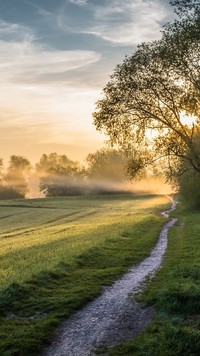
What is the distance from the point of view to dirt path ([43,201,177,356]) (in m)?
12.4

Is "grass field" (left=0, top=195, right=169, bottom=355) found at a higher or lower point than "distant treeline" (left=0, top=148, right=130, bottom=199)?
lower

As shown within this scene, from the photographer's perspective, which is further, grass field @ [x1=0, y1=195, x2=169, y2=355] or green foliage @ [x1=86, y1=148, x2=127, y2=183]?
green foliage @ [x1=86, y1=148, x2=127, y2=183]

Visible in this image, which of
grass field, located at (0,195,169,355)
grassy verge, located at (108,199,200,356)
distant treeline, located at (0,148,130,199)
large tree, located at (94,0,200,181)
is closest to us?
grassy verge, located at (108,199,200,356)

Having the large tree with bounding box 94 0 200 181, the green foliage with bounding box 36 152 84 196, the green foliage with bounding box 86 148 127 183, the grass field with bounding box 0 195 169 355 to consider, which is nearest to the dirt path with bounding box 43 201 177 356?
the grass field with bounding box 0 195 169 355

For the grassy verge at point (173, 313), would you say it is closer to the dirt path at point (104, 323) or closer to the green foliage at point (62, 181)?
the dirt path at point (104, 323)

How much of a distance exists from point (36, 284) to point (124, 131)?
38.9 feet

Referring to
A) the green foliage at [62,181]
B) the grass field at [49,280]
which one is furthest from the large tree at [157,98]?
the green foliage at [62,181]

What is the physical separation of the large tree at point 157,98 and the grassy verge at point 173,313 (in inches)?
277

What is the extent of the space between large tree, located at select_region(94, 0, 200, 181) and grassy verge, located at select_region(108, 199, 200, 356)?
7.03 meters

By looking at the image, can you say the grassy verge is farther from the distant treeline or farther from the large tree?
the distant treeline

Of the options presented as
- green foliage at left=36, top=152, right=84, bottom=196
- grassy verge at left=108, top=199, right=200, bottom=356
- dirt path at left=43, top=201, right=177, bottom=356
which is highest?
green foliage at left=36, top=152, right=84, bottom=196

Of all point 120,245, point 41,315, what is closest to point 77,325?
point 41,315

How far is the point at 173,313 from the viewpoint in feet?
49.8

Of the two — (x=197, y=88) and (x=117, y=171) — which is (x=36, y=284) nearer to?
(x=197, y=88)
